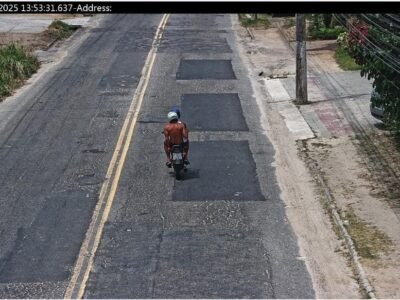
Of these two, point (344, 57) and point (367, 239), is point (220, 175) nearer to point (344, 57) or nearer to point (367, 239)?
point (367, 239)

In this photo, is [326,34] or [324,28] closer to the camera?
[326,34]

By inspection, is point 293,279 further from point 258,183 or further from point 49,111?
point 49,111

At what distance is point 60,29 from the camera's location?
4656 cm

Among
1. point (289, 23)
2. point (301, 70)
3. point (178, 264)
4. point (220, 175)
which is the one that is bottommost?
point (289, 23)

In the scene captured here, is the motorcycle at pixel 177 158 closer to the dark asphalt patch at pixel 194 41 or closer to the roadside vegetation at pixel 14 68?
the roadside vegetation at pixel 14 68

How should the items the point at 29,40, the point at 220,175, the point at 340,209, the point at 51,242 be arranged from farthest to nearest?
the point at 29,40
the point at 220,175
the point at 340,209
the point at 51,242

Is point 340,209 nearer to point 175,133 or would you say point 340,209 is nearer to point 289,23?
point 175,133

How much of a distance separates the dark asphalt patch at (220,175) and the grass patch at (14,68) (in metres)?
10.5

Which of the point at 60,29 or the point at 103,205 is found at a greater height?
the point at 103,205

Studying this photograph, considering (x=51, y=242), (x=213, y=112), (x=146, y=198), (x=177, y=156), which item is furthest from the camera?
(x=213, y=112)

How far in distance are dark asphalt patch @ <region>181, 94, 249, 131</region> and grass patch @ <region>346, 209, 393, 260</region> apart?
8666mm

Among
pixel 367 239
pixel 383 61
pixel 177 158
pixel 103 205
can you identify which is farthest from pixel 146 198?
pixel 383 61

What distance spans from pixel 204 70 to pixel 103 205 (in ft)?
57.7

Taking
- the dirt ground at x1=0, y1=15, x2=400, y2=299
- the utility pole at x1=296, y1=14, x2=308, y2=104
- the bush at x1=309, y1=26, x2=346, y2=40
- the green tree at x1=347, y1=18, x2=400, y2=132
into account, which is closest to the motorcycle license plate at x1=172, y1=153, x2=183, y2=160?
the dirt ground at x1=0, y1=15, x2=400, y2=299
